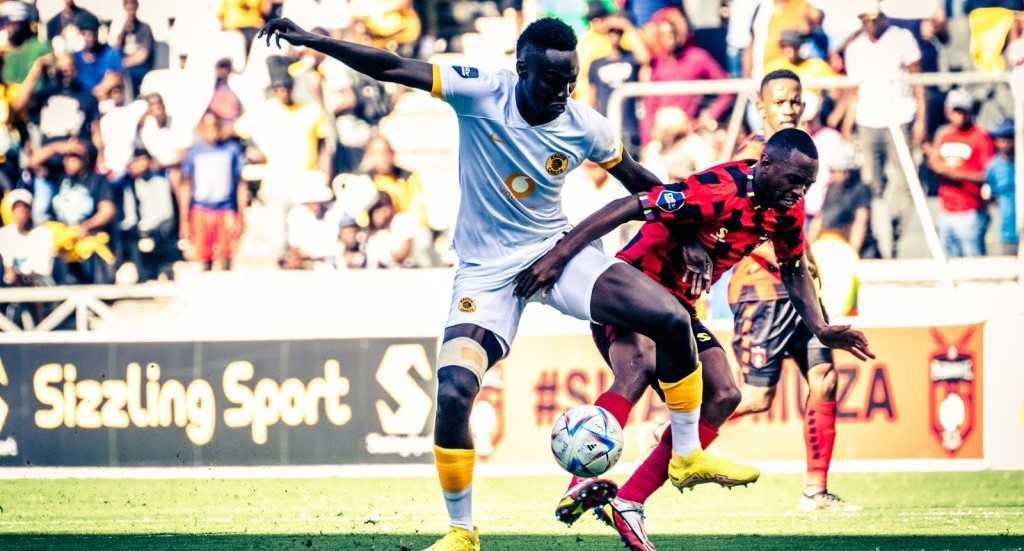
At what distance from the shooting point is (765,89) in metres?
9.03

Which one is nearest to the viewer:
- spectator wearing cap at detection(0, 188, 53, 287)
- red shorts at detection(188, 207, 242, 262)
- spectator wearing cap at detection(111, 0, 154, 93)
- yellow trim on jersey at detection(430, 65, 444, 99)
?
yellow trim on jersey at detection(430, 65, 444, 99)

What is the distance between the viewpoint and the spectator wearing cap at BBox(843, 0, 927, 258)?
12.3 meters

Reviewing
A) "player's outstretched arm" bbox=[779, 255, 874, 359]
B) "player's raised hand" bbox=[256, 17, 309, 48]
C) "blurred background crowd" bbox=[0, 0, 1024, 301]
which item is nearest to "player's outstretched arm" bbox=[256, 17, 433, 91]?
"player's raised hand" bbox=[256, 17, 309, 48]

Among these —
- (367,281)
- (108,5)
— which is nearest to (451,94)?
(367,281)

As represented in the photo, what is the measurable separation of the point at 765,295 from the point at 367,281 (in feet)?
13.2

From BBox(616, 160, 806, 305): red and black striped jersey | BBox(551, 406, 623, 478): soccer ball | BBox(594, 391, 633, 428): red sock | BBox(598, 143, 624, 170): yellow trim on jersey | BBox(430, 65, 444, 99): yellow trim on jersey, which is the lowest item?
BBox(551, 406, 623, 478): soccer ball

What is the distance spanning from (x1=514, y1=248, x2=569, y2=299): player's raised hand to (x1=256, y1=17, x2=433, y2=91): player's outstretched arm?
93cm

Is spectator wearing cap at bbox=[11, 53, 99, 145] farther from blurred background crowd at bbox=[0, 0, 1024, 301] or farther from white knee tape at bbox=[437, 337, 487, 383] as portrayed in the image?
white knee tape at bbox=[437, 337, 487, 383]

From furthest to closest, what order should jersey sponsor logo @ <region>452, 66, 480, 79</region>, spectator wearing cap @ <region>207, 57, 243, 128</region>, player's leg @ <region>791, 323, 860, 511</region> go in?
spectator wearing cap @ <region>207, 57, 243, 128</region>
player's leg @ <region>791, 323, 860, 511</region>
jersey sponsor logo @ <region>452, 66, 480, 79</region>

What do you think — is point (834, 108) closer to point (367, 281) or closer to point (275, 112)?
point (367, 281)

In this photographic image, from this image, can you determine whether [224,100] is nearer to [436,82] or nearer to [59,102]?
[59,102]

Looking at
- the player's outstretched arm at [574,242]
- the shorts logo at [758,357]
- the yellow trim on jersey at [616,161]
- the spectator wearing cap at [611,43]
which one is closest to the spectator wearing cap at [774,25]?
the spectator wearing cap at [611,43]

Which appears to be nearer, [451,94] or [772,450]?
[451,94]

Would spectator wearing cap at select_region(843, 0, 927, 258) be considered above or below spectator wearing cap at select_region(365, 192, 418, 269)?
above
